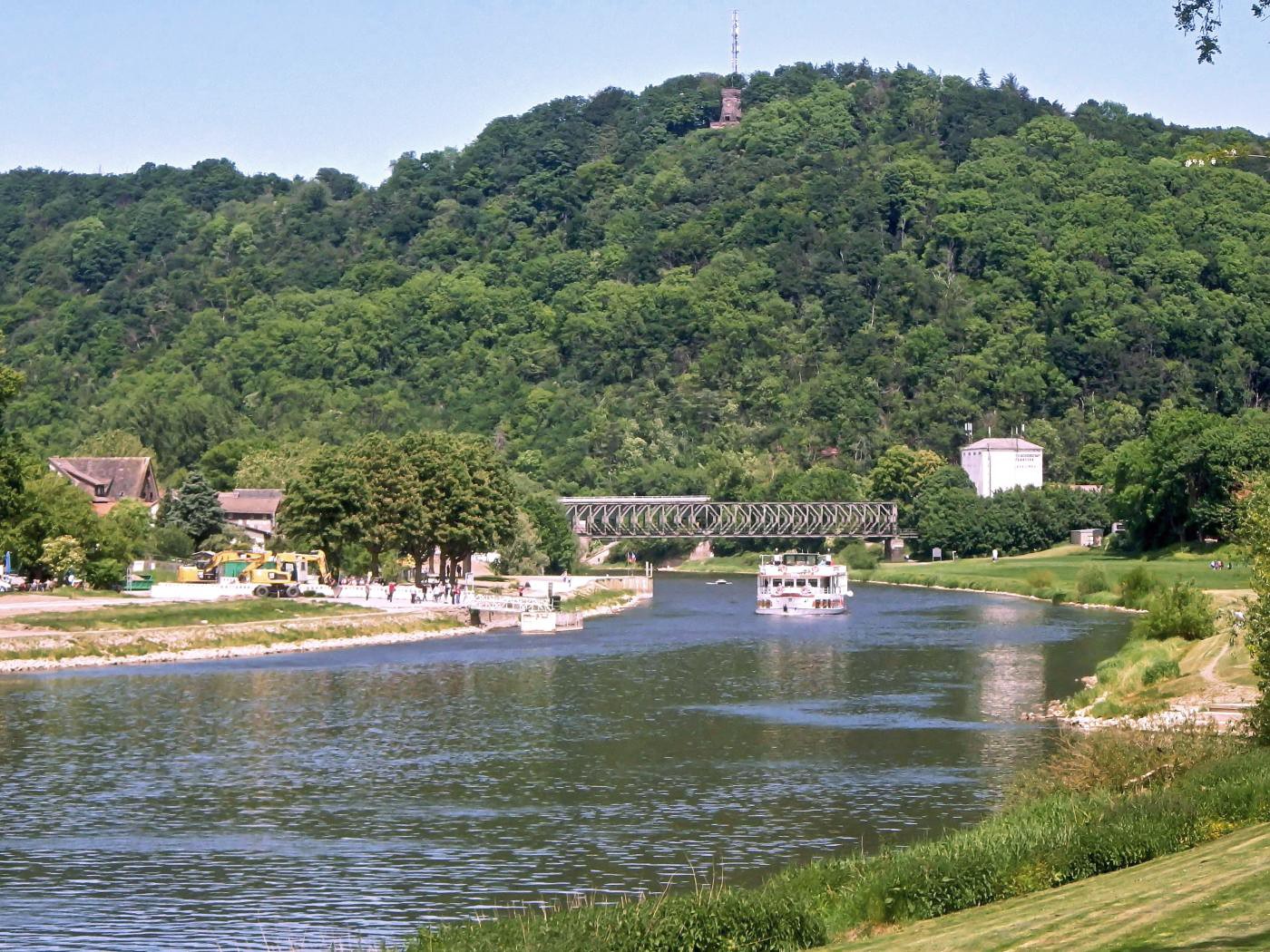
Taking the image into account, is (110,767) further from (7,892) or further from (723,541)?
(723,541)

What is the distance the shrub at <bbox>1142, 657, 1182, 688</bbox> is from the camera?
54688 millimetres

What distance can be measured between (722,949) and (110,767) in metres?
26.8

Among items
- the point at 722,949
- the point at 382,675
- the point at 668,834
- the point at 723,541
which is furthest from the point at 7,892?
the point at 723,541

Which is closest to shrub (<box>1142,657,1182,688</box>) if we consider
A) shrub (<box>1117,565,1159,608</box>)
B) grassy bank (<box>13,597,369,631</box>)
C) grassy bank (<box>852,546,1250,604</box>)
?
grassy bank (<box>852,546,1250,604</box>)

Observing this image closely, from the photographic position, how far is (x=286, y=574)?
93250 mm

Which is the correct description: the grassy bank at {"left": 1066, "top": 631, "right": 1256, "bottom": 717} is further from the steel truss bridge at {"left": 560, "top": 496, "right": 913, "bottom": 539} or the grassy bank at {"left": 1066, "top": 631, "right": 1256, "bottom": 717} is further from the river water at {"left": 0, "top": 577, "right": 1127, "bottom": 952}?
the steel truss bridge at {"left": 560, "top": 496, "right": 913, "bottom": 539}

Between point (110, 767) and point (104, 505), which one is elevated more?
point (104, 505)

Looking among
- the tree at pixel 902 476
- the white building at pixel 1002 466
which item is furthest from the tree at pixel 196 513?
the white building at pixel 1002 466

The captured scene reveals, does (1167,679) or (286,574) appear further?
(286,574)

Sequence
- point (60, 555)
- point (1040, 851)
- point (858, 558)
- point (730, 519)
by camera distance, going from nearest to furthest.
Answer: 1. point (1040, 851)
2. point (60, 555)
3. point (858, 558)
4. point (730, 519)

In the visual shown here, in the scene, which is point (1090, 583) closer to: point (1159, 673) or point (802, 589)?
point (802, 589)

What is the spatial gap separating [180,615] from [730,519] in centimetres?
9355

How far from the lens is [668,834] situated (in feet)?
125

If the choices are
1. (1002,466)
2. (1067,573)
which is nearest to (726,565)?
(1002,466)
